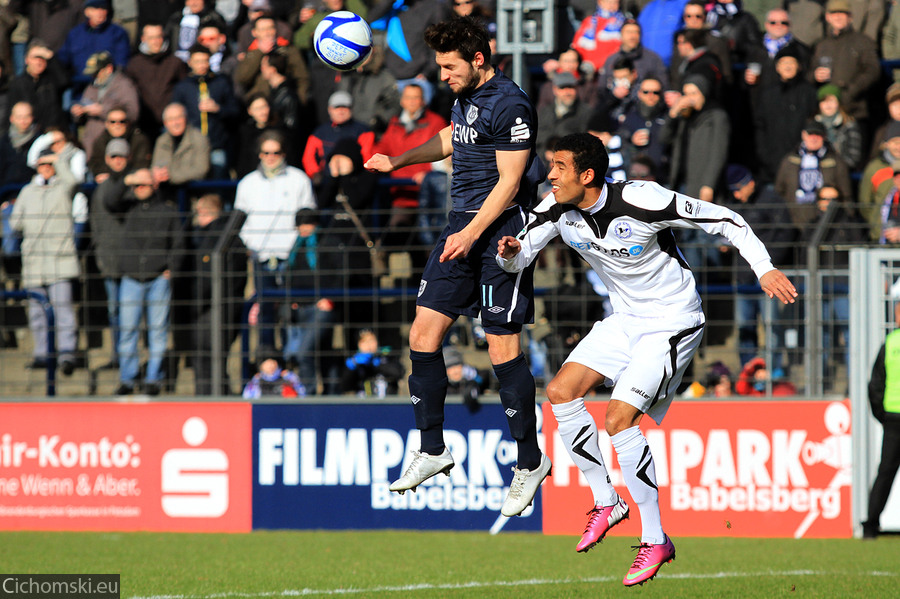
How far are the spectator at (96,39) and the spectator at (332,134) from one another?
393cm

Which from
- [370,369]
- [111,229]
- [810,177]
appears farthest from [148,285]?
[810,177]

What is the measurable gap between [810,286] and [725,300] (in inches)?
30.1

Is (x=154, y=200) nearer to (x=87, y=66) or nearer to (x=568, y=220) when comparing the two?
(x=87, y=66)

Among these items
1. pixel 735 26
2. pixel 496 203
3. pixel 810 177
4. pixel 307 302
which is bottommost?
pixel 307 302

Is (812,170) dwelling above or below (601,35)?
below

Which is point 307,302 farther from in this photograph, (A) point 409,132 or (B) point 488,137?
(B) point 488,137

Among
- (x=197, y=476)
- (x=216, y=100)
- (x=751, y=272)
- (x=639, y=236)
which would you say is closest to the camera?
(x=639, y=236)

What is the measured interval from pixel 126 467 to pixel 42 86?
5.29m

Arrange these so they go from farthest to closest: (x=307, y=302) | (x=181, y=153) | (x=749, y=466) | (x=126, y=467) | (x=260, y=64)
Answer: (x=260, y=64) → (x=181, y=153) → (x=126, y=467) → (x=307, y=302) → (x=749, y=466)

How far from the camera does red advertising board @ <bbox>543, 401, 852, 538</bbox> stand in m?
11.4

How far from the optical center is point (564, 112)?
13000mm

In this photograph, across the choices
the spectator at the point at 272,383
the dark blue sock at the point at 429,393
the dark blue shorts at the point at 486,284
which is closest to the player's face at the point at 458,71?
the dark blue shorts at the point at 486,284

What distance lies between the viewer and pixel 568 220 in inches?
281

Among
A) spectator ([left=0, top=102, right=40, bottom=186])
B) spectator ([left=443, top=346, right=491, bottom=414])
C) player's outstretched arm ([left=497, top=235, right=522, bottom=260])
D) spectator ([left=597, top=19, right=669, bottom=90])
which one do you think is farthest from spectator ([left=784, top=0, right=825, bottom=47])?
spectator ([left=0, top=102, right=40, bottom=186])
